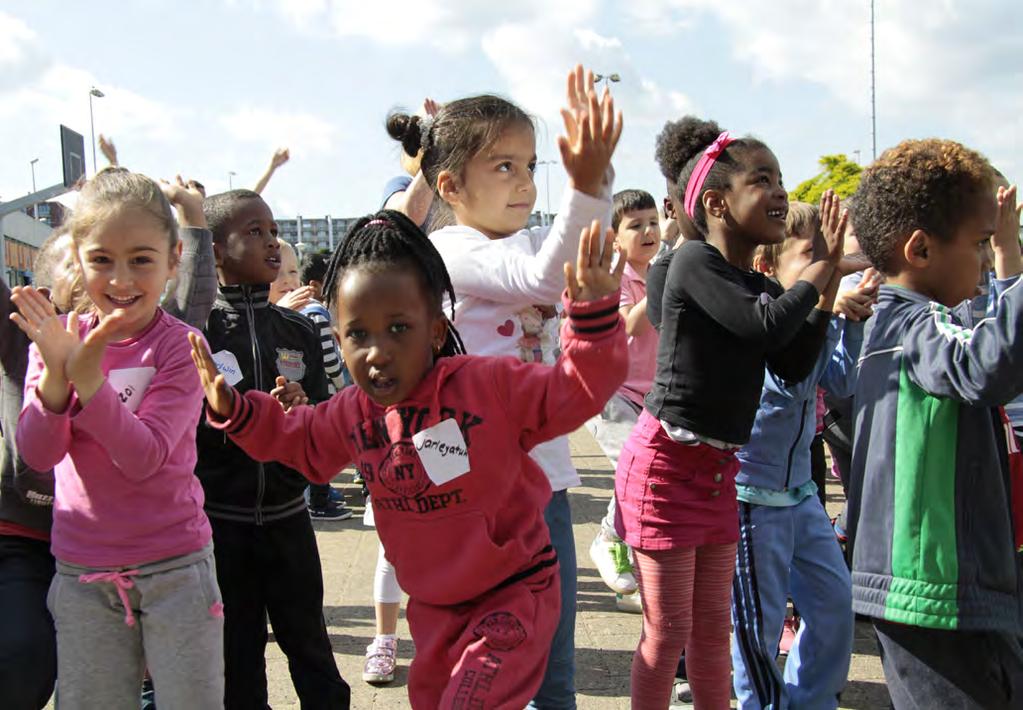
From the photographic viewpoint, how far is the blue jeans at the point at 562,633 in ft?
8.83

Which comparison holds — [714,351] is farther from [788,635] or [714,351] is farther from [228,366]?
[788,635]

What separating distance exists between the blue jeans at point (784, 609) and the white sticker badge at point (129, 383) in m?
1.91

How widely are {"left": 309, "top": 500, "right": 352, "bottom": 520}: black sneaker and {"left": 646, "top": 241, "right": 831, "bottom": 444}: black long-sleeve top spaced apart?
4967 mm

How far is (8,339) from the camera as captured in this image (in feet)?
9.61

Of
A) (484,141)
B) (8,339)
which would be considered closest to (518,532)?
(484,141)

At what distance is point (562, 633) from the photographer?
269 cm

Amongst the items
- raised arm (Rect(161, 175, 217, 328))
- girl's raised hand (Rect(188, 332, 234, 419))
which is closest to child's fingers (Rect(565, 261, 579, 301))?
girl's raised hand (Rect(188, 332, 234, 419))

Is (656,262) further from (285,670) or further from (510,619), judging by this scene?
(285,670)

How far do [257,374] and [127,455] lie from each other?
0.89m

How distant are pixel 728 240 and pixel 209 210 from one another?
1.89 m

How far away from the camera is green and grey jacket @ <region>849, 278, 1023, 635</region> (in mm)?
2135

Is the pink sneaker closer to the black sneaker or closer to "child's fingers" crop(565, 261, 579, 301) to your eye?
"child's fingers" crop(565, 261, 579, 301)

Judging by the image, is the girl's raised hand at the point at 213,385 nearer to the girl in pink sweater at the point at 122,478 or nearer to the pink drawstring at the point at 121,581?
the girl in pink sweater at the point at 122,478

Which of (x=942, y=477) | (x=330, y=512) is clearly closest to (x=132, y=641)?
(x=942, y=477)
